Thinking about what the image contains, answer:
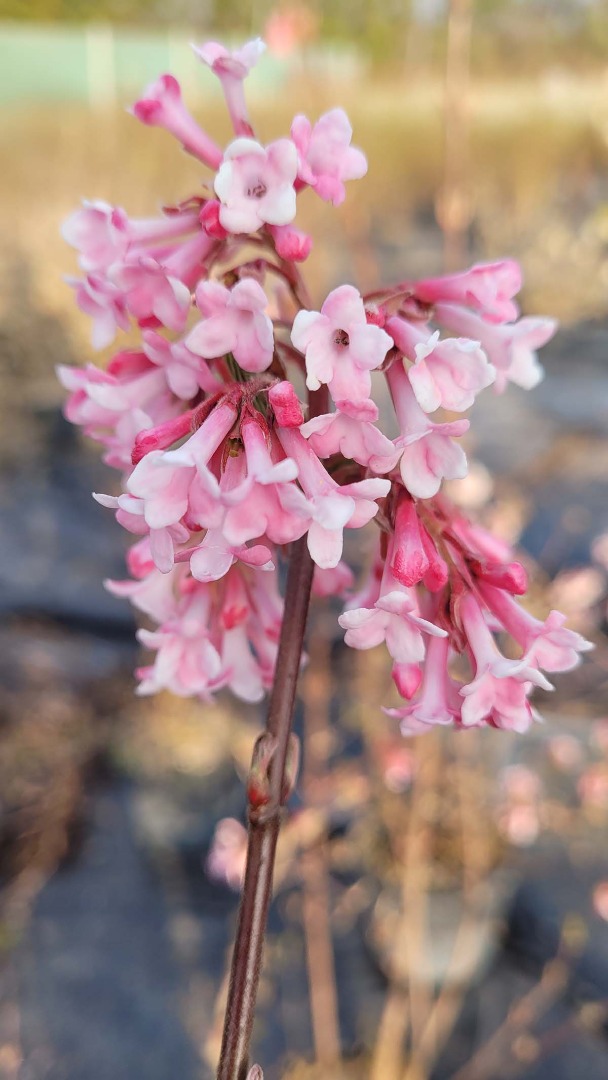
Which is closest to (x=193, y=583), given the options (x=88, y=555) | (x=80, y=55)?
(x=88, y=555)

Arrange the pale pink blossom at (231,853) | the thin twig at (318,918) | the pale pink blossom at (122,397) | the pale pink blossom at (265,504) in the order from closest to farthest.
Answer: the pale pink blossom at (265,504)
the pale pink blossom at (122,397)
the pale pink blossom at (231,853)
the thin twig at (318,918)

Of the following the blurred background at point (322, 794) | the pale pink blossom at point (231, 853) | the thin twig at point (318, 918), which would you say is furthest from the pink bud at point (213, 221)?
the thin twig at point (318, 918)

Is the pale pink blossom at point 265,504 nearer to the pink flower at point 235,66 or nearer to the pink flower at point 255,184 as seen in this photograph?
the pink flower at point 255,184

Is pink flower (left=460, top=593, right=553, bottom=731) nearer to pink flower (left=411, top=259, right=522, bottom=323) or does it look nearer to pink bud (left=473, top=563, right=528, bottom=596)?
pink bud (left=473, top=563, right=528, bottom=596)

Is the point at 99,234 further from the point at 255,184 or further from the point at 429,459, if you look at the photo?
the point at 429,459

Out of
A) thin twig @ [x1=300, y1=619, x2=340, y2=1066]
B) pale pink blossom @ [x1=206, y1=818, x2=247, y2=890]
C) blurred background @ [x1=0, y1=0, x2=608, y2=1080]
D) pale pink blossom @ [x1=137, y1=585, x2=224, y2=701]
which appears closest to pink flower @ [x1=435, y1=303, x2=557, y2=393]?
pale pink blossom @ [x1=137, y1=585, x2=224, y2=701]

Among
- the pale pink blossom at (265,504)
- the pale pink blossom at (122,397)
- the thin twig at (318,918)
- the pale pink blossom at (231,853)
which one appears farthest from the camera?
the thin twig at (318,918)

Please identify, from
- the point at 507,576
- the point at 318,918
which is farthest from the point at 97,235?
the point at 318,918

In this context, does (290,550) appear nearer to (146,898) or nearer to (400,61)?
(146,898)
